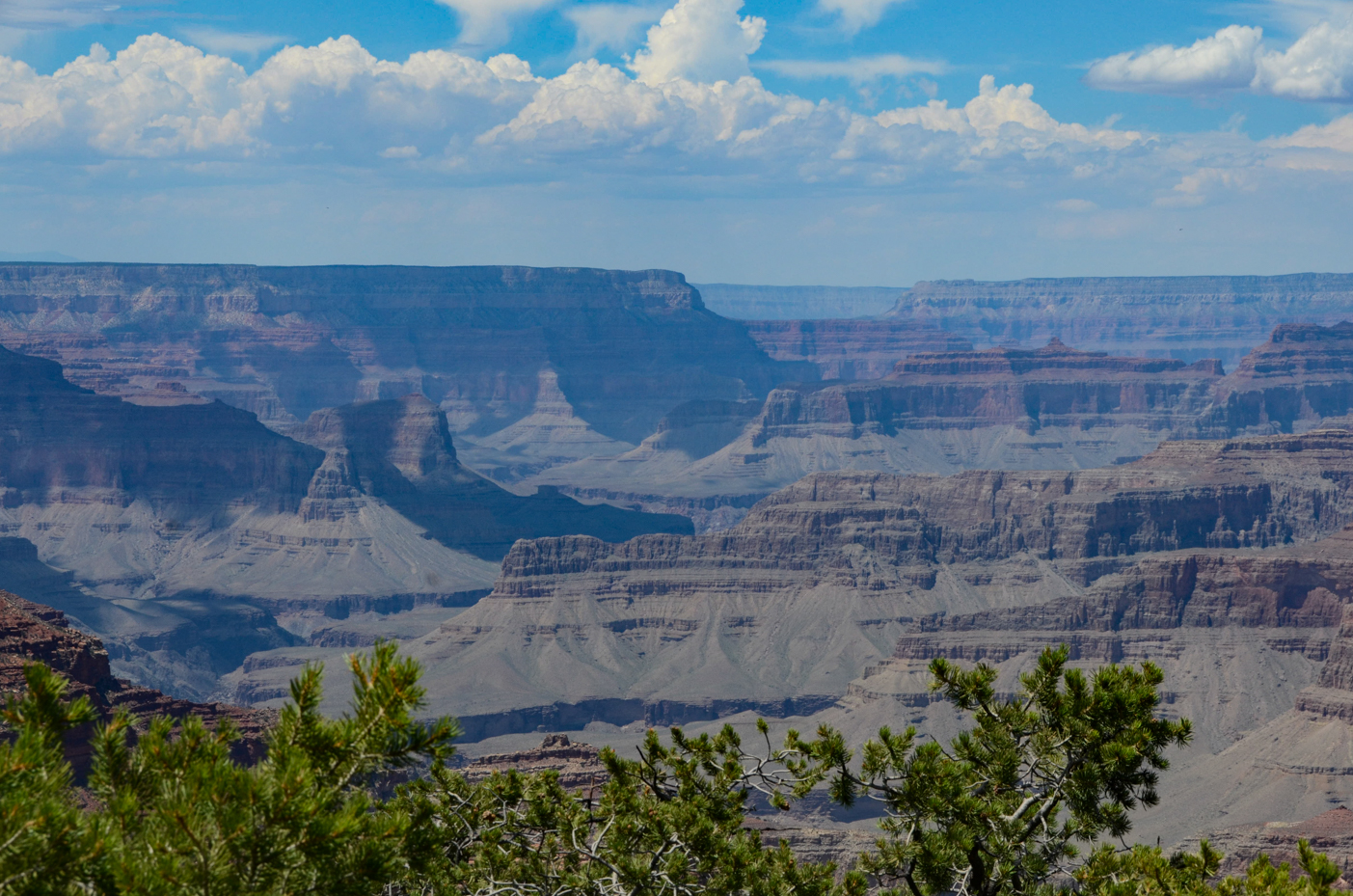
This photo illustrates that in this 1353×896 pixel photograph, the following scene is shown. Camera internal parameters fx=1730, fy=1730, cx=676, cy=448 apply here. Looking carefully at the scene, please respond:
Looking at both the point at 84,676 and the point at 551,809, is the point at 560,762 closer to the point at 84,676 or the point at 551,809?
the point at 84,676

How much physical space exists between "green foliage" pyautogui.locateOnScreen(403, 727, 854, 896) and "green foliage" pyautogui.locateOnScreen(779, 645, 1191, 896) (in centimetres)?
163

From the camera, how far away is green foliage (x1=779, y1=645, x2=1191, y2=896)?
19.9 m

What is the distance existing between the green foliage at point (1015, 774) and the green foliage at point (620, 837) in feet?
5.35

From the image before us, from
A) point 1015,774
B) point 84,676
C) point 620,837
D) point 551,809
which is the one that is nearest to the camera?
point 1015,774

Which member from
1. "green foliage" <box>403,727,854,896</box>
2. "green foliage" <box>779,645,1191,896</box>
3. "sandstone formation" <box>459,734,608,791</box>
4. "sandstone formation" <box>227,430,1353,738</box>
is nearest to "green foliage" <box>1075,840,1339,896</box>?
"green foliage" <box>779,645,1191,896</box>

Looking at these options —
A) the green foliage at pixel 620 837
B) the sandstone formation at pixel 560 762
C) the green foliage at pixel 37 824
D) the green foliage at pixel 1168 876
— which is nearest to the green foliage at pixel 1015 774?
the green foliage at pixel 1168 876

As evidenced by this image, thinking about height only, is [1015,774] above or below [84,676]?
above

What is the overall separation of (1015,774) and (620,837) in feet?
16.5

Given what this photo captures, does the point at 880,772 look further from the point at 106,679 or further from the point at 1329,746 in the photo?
the point at 1329,746

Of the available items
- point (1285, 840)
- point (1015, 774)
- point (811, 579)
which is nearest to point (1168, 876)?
point (1015, 774)

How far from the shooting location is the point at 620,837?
2195cm

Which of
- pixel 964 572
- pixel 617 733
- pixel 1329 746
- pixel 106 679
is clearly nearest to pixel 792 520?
pixel 964 572

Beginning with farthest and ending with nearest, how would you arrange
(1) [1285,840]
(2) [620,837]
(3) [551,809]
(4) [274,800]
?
1. (1) [1285,840]
2. (3) [551,809]
3. (2) [620,837]
4. (4) [274,800]

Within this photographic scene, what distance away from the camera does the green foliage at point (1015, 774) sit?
19.9 metres
